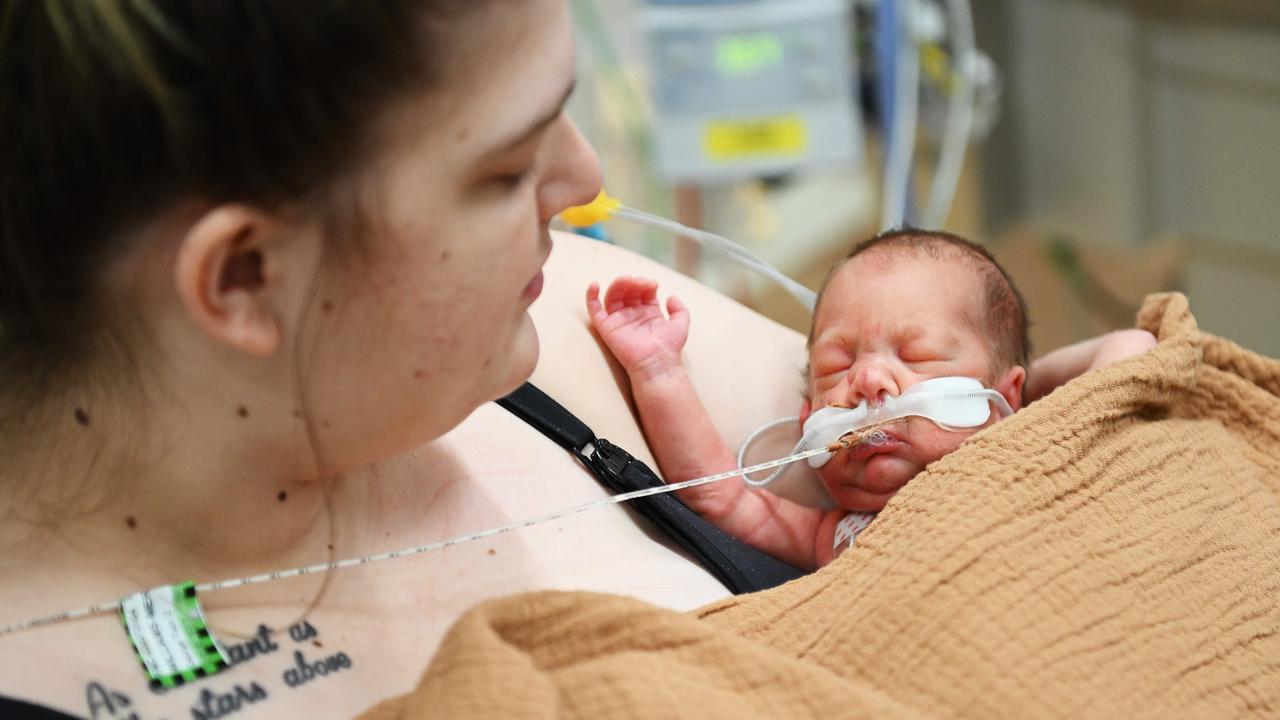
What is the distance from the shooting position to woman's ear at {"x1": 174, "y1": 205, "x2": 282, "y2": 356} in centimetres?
73

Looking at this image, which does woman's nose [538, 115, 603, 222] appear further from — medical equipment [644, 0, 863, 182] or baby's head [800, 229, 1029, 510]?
medical equipment [644, 0, 863, 182]

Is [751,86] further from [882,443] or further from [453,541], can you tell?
[453,541]

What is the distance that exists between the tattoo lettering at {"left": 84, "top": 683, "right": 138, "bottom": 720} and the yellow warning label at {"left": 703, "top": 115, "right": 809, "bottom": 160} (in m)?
1.59

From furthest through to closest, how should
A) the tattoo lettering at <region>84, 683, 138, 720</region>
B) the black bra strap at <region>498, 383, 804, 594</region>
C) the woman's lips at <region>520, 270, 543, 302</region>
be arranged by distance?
1. the black bra strap at <region>498, 383, 804, 594</region>
2. the woman's lips at <region>520, 270, 543, 302</region>
3. the tattoo lettering at <region>84, 683, 138, 720</region>

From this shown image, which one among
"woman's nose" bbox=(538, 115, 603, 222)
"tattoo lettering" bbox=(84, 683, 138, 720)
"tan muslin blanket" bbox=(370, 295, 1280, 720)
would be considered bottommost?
"tan muslin blanket" bbox=(370, 295, 1280, 720)

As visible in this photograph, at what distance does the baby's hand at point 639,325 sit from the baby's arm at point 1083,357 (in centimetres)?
38

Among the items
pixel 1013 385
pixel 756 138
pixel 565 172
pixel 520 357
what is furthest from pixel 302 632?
pixel 756 138

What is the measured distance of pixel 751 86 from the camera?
2188mm

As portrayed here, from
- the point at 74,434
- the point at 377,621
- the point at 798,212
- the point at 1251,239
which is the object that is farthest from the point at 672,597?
the point at 798,212

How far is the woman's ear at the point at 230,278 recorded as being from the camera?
28.8 inches

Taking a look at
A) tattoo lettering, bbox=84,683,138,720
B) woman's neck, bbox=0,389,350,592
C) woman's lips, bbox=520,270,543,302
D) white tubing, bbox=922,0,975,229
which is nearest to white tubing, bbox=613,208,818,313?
woman's lips, bbox=520,270,543,302

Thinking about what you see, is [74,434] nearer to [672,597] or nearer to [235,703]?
[235,703]

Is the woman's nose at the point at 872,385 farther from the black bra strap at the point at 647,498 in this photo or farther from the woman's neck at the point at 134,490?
the woman's neck at the point at 134,490

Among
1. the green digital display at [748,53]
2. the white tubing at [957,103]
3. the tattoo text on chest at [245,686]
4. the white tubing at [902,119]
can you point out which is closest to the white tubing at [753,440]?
the tattoo text on chest at [245,686]
